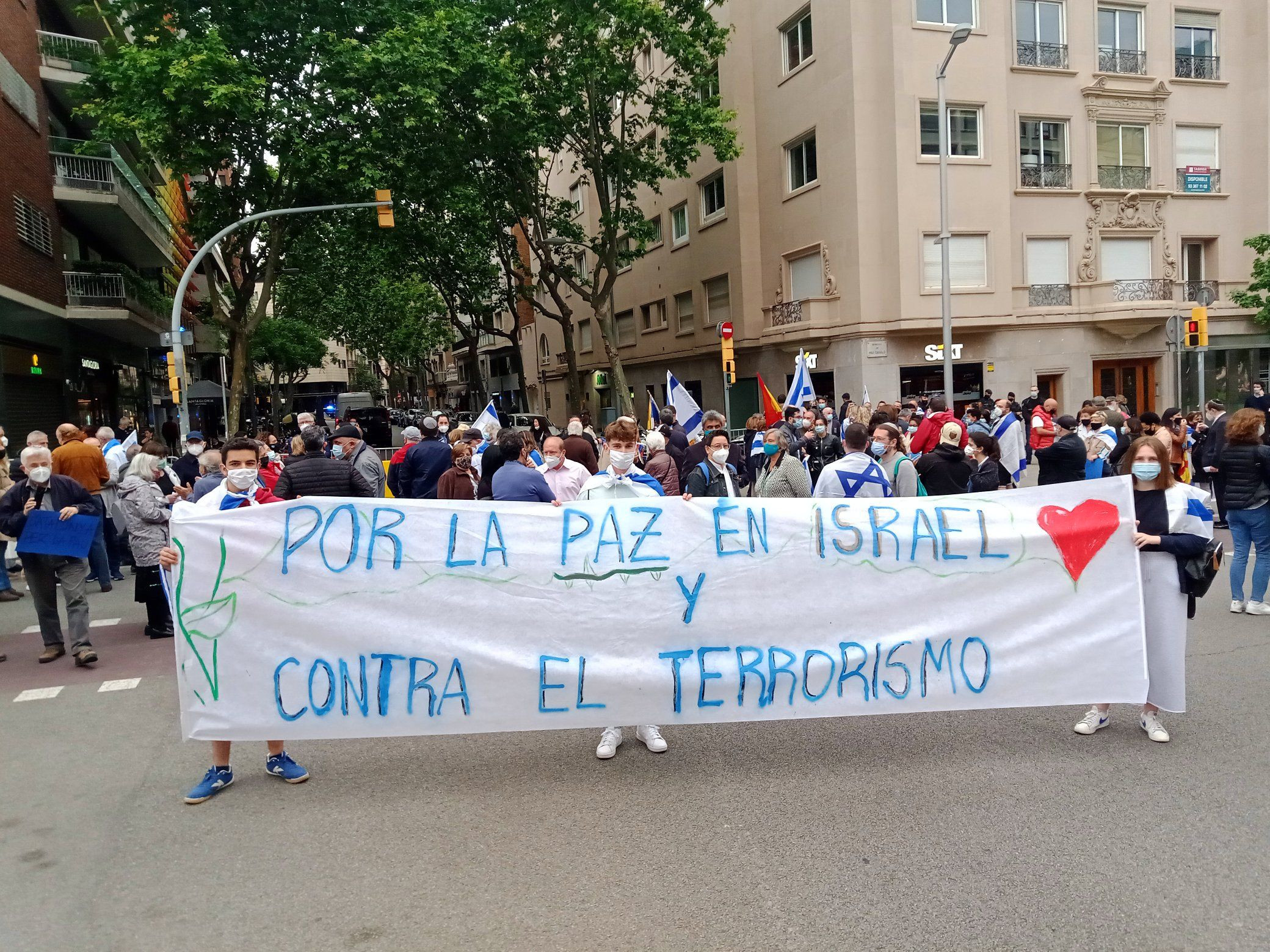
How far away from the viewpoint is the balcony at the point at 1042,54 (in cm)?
2755

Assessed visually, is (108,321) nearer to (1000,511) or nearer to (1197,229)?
(1000,511)

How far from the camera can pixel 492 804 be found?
15.1 feet

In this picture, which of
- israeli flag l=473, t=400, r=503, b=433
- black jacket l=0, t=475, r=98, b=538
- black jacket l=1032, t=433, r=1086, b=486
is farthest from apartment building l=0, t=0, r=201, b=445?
black jacket l=1032, t=433, r=1086, b=486

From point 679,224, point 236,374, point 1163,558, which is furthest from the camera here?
point 679,224

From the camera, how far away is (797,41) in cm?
2917

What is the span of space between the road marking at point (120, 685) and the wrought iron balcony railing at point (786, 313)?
24.2 m

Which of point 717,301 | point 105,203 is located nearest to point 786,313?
point 717,301

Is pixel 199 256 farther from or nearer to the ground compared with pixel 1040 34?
nearer to the ground

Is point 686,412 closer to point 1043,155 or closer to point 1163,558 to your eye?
point 1163,558

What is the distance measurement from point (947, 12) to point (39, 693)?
90.6 feet

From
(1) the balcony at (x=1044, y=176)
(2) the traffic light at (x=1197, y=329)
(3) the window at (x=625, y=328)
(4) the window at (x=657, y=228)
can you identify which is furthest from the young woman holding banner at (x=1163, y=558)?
(3) the window at (x=625, y=328)

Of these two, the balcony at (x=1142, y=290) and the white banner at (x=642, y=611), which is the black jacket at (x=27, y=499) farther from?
the balcony at (x=1142, y=290)

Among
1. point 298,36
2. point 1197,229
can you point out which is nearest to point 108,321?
point 298,36

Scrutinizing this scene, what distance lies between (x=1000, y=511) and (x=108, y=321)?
27110 mm
